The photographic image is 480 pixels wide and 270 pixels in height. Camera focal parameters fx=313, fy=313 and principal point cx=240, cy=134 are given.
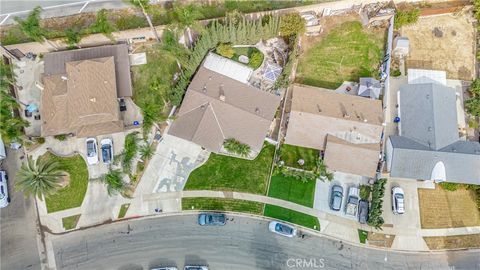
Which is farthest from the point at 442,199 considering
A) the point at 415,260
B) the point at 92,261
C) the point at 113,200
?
the point at 92,261

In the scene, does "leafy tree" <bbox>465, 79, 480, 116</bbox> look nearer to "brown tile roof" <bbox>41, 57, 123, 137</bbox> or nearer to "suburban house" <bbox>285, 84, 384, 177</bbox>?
"suburban house" <bbox>285, 84, 384, 177</bbox>

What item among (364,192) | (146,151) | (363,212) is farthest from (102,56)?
(363,212)

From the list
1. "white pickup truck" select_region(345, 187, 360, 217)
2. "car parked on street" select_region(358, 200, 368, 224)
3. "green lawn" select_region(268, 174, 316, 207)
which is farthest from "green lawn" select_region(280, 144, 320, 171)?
"car parked on street" select_region(358, 200, 368, 224)

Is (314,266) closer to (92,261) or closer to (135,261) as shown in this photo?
(135,261)

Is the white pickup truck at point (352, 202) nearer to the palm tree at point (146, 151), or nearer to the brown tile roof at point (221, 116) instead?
the brown tile roof at point (221, 116)

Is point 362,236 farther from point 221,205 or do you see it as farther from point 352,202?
point 221,205

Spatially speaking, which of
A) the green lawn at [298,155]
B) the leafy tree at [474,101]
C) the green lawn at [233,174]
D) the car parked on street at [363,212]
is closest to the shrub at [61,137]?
the green lawn at [233,174]
